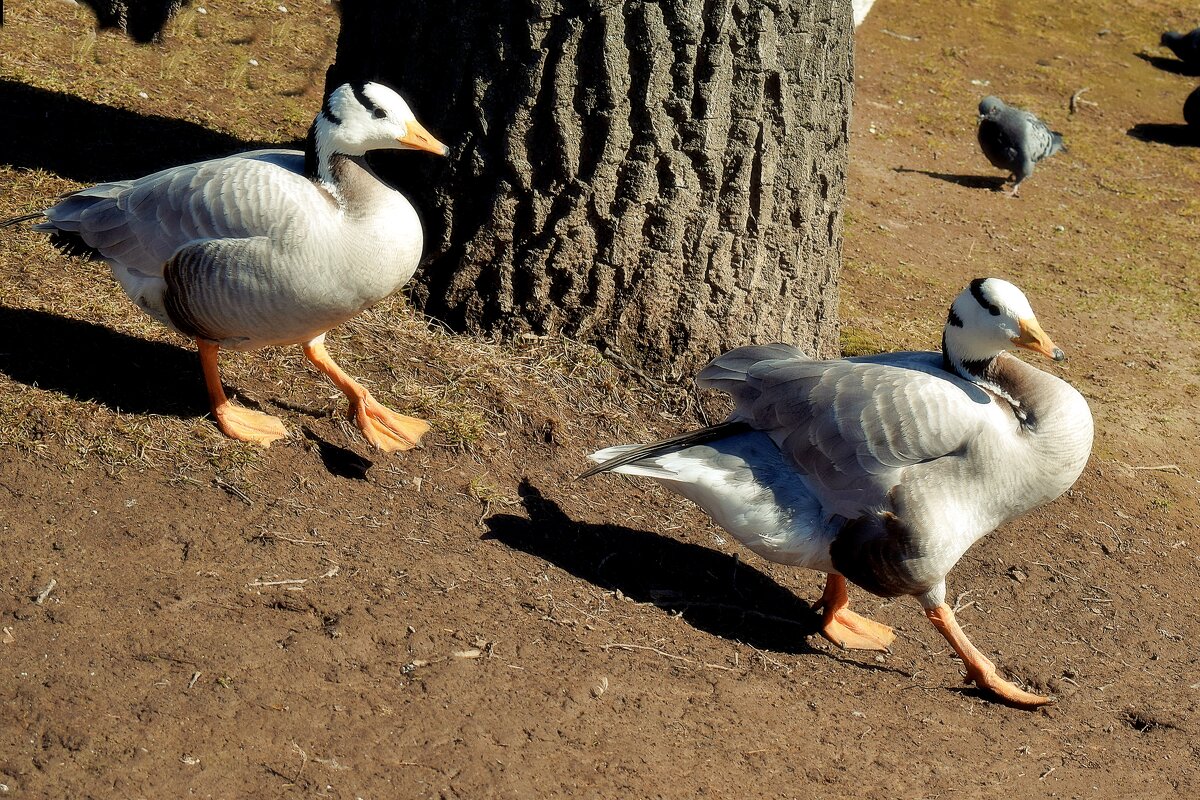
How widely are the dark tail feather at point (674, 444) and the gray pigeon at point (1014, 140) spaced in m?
6.16

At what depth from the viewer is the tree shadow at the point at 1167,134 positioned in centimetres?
1205

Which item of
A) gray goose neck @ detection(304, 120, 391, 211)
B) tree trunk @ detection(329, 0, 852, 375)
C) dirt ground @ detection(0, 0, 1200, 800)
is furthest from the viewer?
tree trunk @ detection(329, 0, 852, 375)

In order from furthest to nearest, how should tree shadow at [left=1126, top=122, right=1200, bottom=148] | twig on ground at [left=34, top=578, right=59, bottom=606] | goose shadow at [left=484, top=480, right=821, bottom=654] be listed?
tree shadow at [left=1126, top=122, right=1200, bottom=148] < goose shadow at [left=484, top=480, right=821, bottom=654] < twig on ground at [left=34, top=578, right=59, bottom=606]

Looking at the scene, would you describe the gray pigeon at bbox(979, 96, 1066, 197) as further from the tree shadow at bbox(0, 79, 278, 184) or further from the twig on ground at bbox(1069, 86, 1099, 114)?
the tree shadow at bbox(0, 79, 278, 184)

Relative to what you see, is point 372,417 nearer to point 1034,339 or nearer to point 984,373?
point 984,373

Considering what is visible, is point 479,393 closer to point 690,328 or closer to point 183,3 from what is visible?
point 690,328

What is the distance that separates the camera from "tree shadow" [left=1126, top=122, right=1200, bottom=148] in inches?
475

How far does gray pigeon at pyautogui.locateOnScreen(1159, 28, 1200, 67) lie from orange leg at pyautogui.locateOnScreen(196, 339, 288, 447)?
13.5 metres

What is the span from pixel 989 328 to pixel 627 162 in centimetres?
189

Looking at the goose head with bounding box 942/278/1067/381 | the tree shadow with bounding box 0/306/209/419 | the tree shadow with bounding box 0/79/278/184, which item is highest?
the goose head with bounding box 942/278/1067/381

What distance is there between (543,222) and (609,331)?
2.13ft

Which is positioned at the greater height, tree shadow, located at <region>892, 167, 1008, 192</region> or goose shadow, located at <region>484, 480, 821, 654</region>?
tree shadow, located at <region>892, 167, 1008, 192</region>

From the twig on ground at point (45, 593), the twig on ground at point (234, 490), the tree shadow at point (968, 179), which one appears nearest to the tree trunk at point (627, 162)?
the twig on ground at point (234, 490)

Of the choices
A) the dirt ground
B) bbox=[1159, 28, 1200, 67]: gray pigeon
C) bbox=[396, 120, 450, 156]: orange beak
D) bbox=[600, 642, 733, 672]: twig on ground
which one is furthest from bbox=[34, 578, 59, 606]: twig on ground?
bbox=[1159, 28, 1200, 67]: gray pigeon
